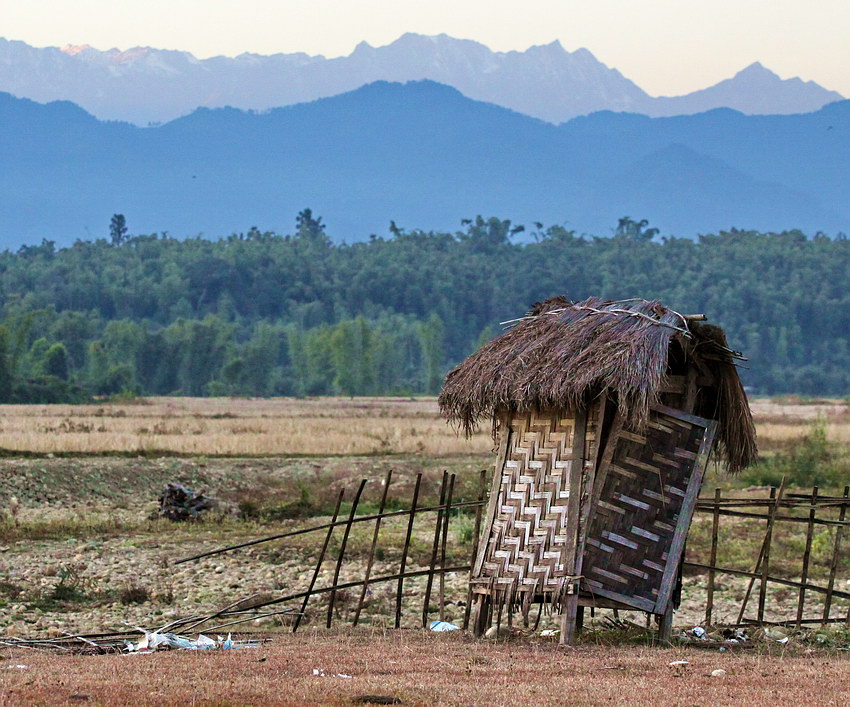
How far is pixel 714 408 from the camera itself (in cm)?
1373

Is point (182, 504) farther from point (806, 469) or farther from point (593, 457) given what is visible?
point (806, 469)

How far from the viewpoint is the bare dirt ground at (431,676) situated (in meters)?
9.11

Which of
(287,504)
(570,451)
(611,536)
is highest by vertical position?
(570,451)

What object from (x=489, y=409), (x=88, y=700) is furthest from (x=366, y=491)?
(x=88, y=700)

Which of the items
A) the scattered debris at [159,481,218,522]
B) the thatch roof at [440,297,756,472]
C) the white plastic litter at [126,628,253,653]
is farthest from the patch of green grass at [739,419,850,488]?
the white plastic litter at [126,628,253,653]

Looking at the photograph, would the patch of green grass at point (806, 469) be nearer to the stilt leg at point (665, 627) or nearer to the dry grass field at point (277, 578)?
the dry grass field at point (277, 578)

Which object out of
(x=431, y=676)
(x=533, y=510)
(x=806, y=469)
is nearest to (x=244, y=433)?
(x=806, y=469)

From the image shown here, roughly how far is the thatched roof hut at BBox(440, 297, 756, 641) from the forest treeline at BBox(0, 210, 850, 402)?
288 ft

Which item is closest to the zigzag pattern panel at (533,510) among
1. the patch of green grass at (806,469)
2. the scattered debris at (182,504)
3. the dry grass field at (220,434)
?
the scattered debris at (182,504)

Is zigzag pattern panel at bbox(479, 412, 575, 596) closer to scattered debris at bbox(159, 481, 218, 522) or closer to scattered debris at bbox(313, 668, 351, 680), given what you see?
scattered debris at bbox(313, 668, 351, 680)

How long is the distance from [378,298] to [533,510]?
454ft

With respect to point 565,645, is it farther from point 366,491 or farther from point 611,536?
point 366,491

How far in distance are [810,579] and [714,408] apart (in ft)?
19.9

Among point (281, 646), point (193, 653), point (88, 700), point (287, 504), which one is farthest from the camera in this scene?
point (287, 504)
